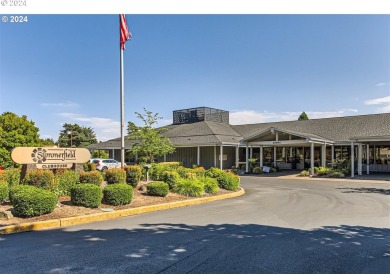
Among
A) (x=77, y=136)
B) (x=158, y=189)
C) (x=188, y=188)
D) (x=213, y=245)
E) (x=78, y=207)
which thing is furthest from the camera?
(x=77, y=136)

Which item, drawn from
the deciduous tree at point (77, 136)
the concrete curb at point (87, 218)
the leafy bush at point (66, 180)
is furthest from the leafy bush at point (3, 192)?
the deciduous tree at point (77, 136)

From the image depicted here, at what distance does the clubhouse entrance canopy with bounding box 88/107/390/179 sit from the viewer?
2706cm

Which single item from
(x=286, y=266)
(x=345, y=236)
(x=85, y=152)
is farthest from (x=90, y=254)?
(x=85, y=152)

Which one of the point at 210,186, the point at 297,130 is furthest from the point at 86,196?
the point at 297,130

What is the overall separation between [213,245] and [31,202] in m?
4.72

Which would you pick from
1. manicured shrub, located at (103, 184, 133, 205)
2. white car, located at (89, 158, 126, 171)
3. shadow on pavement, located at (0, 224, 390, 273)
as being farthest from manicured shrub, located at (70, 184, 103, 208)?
white car, located at (89, 158, 126, 171)

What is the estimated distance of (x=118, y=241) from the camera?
6258 mm

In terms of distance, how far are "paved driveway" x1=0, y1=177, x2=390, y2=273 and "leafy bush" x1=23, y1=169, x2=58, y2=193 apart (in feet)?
9.47

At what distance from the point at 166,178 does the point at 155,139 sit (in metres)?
11.2

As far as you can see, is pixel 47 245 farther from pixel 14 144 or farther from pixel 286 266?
pixel 14 144

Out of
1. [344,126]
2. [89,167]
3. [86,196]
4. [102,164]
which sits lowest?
[102,164]

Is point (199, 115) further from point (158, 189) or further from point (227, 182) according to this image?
point (158, 189)

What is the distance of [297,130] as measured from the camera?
3331 cm

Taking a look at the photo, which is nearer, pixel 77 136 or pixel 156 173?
pixel 156 173
